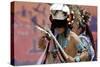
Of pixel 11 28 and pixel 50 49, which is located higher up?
pixel 11 28

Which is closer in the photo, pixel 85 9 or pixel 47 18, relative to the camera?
pixel 47 18

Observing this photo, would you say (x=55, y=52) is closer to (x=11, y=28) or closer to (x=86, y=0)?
(x=11, y=28)

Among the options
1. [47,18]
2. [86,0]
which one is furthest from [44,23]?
[86,0]

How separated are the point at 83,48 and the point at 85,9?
35 cm

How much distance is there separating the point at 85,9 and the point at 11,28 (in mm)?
695

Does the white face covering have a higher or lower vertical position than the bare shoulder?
higher

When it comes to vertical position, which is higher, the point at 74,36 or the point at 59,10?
the point at 59,10

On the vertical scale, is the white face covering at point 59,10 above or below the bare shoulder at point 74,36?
above
